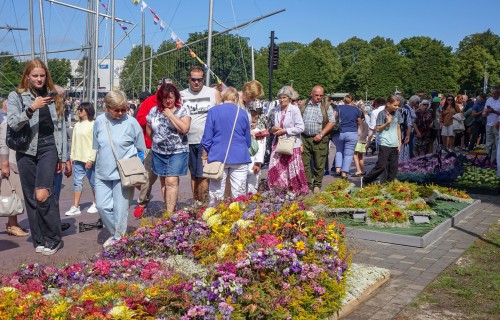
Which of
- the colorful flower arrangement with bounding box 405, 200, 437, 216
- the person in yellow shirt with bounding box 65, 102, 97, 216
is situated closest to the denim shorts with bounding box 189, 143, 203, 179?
the person in yellow shirt with bounding box 65, 102, 97, 216

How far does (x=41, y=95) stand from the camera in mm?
6484

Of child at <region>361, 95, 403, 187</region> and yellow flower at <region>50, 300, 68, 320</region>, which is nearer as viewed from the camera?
yellow flower at <region>50, 300, 68, 320</region>

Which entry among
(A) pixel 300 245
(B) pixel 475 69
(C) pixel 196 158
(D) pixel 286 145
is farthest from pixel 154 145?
(B) pixel 475 69

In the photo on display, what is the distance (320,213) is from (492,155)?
9714 mm

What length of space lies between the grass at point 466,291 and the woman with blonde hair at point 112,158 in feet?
10.8

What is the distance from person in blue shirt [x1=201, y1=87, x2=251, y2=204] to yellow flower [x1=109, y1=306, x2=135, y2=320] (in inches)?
147

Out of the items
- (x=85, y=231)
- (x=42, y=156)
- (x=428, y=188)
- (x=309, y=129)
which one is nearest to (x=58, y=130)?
(x=42, y=156)

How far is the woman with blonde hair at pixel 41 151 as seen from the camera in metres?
6.31

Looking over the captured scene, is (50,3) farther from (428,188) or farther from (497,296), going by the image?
(497,296)

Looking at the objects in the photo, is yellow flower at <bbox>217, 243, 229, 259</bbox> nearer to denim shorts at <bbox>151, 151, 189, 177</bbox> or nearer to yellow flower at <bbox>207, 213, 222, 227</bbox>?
yellow flower at <bbox>207, 213, 222, 227</bbox>

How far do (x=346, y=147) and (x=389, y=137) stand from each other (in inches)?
101

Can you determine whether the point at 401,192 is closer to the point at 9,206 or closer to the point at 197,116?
the point at 197,116

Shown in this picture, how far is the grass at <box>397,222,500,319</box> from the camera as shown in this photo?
469 cm

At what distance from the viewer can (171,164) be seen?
737cm
